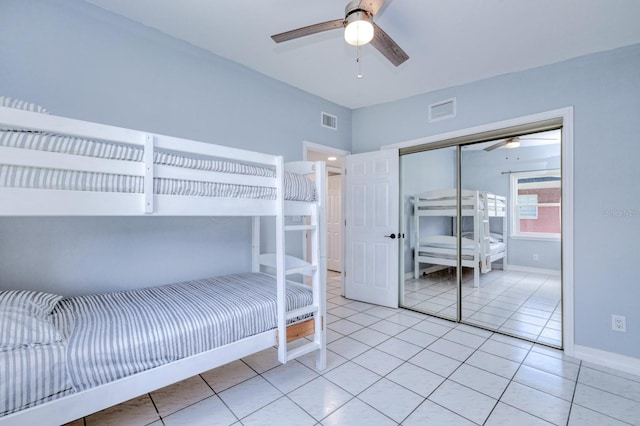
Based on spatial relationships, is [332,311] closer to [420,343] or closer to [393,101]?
[420,343]

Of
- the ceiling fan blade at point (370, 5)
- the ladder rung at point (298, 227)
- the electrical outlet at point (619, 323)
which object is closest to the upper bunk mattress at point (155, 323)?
the ladder rung at point (298, 227)

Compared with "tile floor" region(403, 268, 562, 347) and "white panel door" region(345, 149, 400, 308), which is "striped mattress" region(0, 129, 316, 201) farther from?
"tile floor" region(403, 268, 562, 347)

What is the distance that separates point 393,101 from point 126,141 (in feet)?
10.9

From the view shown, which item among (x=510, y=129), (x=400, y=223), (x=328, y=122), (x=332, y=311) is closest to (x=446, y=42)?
(x=510, y=129)

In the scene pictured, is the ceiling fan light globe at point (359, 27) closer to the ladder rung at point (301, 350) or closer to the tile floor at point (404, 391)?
the ladder rung at point (301, 350)

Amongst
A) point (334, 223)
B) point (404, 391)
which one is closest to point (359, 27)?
point (404, 391)

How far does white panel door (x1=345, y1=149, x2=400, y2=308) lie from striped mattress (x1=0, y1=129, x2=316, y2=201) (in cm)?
230

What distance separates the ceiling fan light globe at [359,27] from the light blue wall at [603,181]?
2.09m

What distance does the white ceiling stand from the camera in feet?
6.72

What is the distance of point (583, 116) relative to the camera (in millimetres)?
2533

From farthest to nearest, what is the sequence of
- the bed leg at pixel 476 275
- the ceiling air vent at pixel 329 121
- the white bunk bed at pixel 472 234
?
the ceiling air vent at pixel 329 121, the bed leg at pixel 476 275, the white bunk bed at pixel 472 234

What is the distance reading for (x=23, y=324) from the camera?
122 centimetres

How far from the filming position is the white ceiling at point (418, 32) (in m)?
2.05

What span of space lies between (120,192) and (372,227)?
3.02 meters
